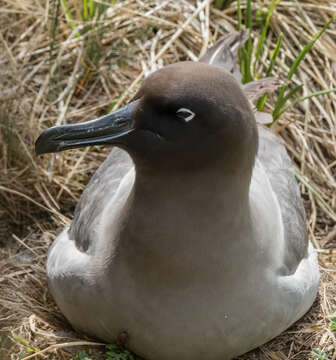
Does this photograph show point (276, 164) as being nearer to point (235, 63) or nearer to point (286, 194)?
point (286, 194)

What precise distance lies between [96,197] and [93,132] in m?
0.93

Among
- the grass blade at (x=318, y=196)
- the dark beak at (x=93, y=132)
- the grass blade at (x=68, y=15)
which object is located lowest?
the grass blade at (x=318, y=196)

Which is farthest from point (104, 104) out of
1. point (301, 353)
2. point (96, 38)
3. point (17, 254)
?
point (301, 353)

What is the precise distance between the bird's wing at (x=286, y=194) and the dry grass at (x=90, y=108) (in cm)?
47

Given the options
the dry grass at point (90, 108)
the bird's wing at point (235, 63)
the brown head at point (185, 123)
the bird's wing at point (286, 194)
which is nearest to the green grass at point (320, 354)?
the dry grass at point (90, 108)

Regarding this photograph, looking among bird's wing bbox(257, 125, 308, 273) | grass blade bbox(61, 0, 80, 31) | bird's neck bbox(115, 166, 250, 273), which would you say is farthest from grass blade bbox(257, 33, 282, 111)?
bird's neck bbox(115, 166, 250, 273)

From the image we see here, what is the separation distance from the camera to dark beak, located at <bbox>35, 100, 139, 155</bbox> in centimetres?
316

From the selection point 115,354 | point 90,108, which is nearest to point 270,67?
point 90,108

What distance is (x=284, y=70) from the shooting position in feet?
18.9

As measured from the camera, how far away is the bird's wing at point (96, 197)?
3.89m

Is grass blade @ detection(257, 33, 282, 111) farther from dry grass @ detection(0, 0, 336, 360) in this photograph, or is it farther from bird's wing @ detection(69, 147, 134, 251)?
bird's wing @ detection(69, 147, 134, 251)

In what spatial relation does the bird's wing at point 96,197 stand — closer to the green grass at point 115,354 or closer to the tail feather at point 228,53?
the green grass at point 115,354

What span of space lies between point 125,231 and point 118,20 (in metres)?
2.75

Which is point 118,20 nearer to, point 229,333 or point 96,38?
point 96,38
